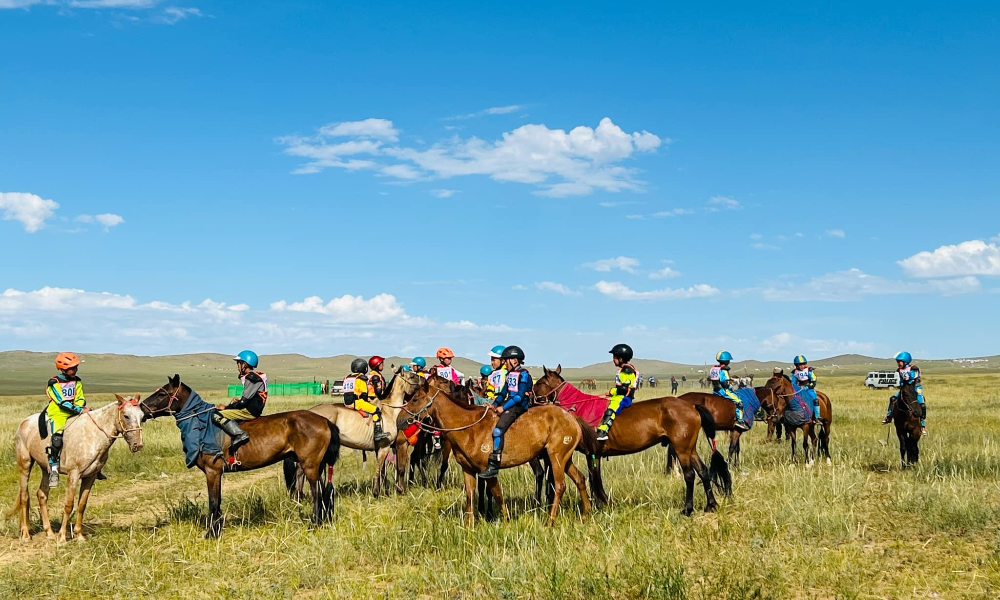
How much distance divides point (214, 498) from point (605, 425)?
5.62m

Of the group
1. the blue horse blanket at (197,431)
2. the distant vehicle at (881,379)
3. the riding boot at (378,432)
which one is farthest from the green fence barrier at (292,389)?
the blue horse blanket at (197,431)

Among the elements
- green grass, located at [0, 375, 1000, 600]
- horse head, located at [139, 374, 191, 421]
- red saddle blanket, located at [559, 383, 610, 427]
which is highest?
horse head, located at [139, 374, 191, 421]

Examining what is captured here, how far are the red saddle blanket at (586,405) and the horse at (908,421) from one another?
6.76m

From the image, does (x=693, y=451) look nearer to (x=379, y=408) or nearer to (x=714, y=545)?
(x=714, y=545)

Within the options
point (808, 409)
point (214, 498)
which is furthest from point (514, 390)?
point (808, 409)

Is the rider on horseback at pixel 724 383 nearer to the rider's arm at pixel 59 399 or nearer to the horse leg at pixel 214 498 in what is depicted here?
the horse leg at pixel 214 498

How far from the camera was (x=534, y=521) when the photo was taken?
9383mm

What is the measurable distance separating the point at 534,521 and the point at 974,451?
11.5 m

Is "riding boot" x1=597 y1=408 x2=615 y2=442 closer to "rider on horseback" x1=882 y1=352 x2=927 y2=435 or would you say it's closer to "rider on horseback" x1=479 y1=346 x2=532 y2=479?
"rider on horseback" x1=479 y1=346 x2=532 y2=479

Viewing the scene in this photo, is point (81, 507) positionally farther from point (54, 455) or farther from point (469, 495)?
point (469, 495)

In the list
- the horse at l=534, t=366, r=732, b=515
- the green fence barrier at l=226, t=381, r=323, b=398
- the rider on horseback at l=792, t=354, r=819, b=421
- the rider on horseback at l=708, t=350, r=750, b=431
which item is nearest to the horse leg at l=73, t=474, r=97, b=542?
the horse at l=534, t=366, r=732, b=515

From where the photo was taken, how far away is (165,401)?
10641mm

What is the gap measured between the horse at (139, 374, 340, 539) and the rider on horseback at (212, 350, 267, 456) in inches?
5.6

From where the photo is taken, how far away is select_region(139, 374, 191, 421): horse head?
34.7 ft
